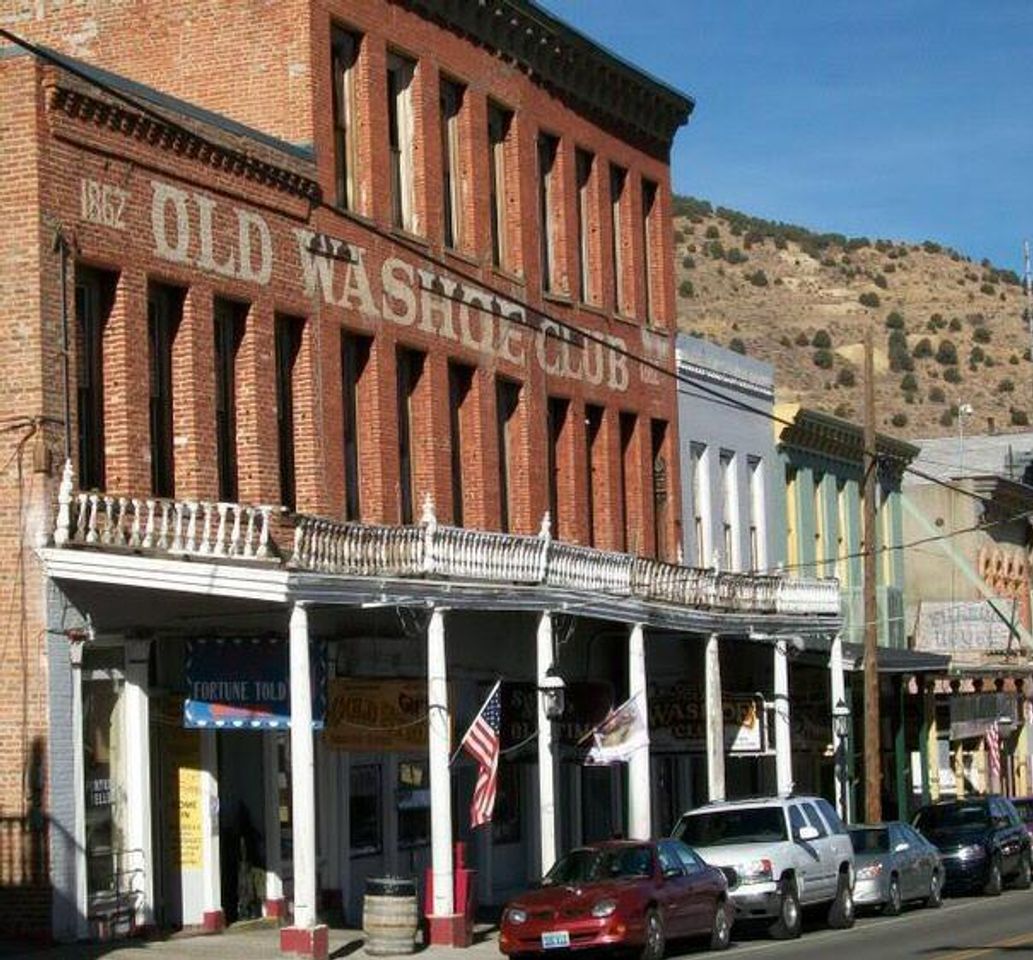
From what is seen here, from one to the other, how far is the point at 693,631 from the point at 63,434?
1406cm

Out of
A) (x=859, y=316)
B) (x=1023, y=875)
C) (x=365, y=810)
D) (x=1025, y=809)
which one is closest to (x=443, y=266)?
(x=365, y=810)

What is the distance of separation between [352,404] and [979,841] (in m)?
14.5

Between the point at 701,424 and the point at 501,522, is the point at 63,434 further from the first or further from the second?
the point at 701,424

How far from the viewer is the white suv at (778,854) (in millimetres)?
31016

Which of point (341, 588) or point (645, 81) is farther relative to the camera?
point (645, 81)

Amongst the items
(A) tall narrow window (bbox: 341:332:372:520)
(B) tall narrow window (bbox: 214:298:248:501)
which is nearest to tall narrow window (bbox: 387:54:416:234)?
(A) tall narrow window (bbox: 341:332:372:520)

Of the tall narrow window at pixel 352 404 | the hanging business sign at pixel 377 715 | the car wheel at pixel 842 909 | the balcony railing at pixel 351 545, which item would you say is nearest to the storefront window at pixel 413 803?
the balcony railing at pixel 351 545

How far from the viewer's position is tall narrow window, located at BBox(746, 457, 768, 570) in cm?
4800

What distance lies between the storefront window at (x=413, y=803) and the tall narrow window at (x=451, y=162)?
25.3ft

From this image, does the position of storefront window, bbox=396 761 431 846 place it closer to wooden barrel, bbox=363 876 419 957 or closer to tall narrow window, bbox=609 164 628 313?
wooden barrel, bbox=363 876 419 957

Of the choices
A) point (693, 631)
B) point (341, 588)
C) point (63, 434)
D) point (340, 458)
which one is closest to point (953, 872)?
point (693, 631)

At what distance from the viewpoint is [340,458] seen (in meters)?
32.8

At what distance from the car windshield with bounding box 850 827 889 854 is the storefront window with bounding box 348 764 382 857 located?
699 centimetres

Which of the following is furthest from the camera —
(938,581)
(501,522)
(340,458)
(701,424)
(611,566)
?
(938,581)
